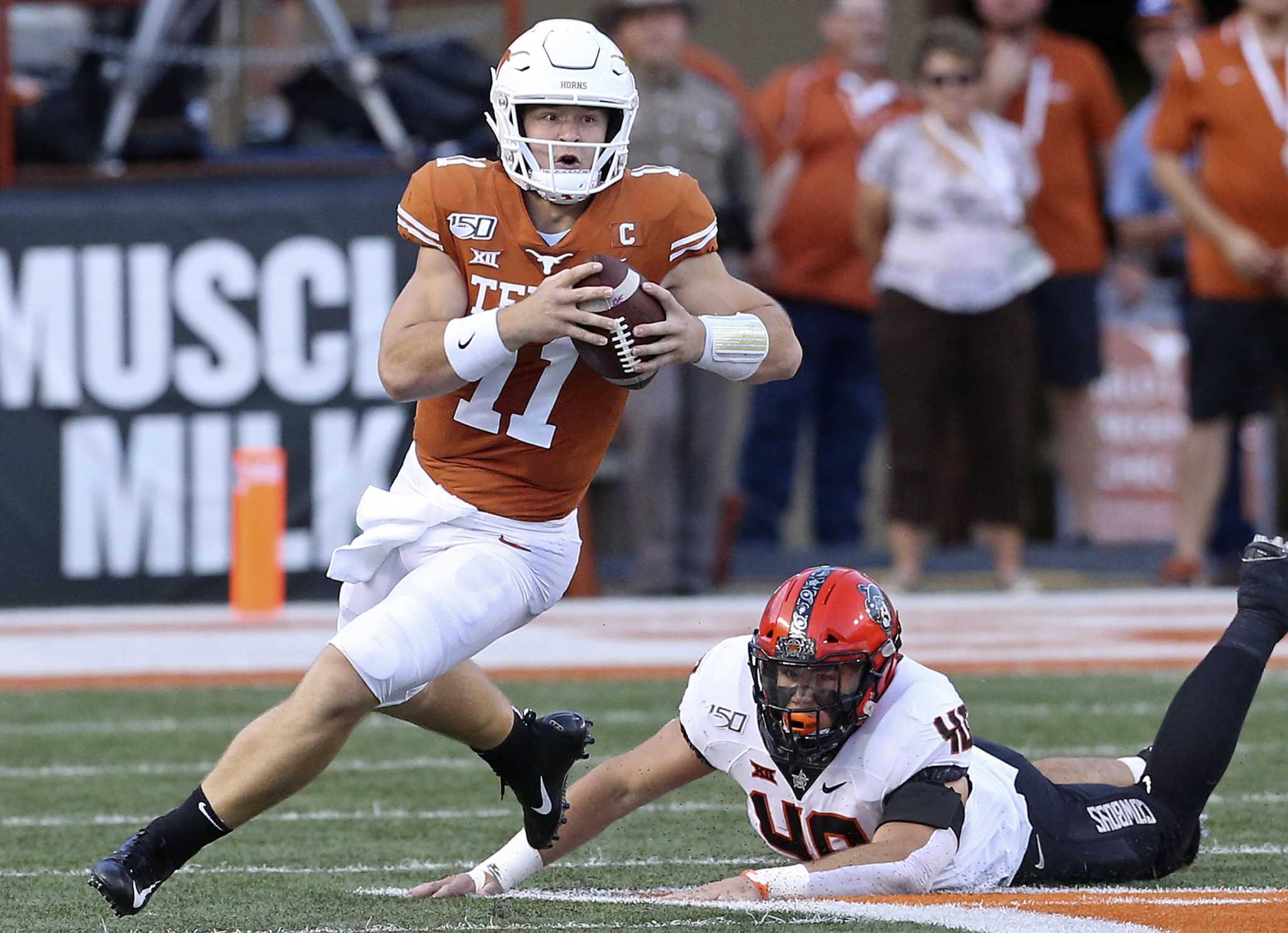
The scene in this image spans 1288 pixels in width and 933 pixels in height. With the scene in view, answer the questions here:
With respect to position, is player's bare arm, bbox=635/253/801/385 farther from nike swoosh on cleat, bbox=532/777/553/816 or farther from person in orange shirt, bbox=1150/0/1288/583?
person in orange shirt, bbox=1150/0/1288/583

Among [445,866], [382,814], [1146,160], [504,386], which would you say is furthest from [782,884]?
[1146,160]

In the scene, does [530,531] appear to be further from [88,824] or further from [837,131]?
[837,131]

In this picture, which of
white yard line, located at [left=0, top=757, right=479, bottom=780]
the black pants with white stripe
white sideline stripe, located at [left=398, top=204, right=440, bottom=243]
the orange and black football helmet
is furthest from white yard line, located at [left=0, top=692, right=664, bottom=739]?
white sideline stripe, located at [left=398, top=204, right=440, bottom=243]

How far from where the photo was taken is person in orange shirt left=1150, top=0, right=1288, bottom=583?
8.45m

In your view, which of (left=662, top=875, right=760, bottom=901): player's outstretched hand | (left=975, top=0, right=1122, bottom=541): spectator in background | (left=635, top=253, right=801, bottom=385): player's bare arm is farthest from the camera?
(left=975, top=0, right=1122, bottom=541): spectator in background

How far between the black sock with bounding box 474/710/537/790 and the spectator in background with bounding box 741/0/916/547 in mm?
5233

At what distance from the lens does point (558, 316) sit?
377 centimetres

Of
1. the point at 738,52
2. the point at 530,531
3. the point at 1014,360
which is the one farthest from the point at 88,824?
the point at 738,52

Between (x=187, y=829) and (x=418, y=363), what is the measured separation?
86 centimetres

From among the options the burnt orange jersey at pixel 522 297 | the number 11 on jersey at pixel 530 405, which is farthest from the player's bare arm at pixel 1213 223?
the number 11 on jersey at pixel 530 405

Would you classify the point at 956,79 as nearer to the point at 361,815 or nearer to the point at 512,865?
the point at 361,815

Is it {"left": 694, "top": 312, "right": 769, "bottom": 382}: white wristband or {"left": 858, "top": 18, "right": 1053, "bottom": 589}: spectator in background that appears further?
{"left": 858, "top": 18, "right": 1053, "bottom": 589}: spectator in background

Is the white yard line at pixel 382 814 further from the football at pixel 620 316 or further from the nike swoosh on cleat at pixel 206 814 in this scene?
the football at pixel 620 316

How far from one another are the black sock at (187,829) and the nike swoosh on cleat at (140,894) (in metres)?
0.08
